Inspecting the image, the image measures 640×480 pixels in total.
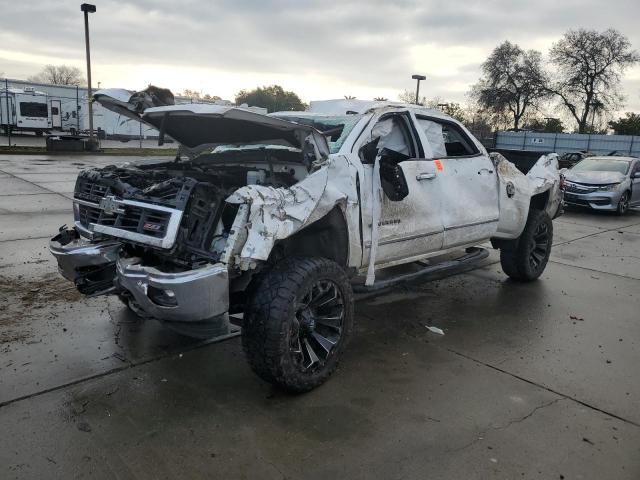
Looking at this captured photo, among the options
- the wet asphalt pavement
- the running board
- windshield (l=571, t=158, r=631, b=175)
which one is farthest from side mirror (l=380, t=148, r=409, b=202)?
windshield (l=571, t=158, r=631, b=175)

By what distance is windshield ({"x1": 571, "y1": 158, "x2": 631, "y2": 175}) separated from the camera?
13.6 metres

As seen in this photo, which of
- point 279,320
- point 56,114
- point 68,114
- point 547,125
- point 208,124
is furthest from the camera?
point 547,125

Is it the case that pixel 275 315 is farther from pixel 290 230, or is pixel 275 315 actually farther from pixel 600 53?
pixel 600 53

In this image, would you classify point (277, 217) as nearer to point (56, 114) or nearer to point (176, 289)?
point (176, 289)

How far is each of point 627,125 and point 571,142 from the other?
1078 cm

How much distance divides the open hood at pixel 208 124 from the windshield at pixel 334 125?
0.26m

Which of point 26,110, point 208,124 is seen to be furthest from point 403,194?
point 26,110

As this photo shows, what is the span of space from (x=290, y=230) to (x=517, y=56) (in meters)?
49.1

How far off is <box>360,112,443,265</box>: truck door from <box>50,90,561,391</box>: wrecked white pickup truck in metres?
0.01

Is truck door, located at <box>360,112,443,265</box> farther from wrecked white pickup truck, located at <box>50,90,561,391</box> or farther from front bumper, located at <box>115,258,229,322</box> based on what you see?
front bumper, located at <box>115,258,229,322</box>

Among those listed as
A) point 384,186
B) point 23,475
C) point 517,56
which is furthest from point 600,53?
point 23,475

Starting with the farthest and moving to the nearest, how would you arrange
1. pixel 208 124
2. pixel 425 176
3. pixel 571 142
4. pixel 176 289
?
pixel 571 142, pixel 425 176, pixel 208 124, pixel 176 289

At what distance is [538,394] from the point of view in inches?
143

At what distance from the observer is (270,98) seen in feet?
168
